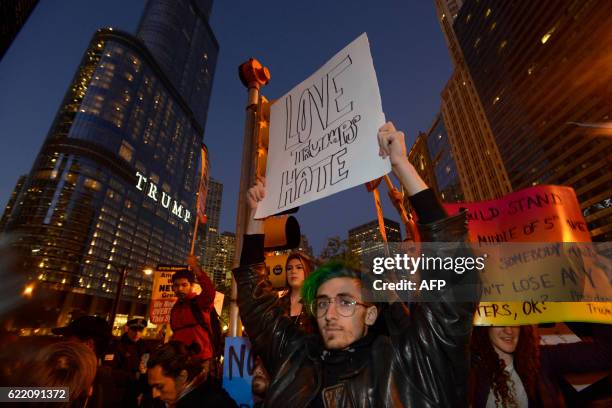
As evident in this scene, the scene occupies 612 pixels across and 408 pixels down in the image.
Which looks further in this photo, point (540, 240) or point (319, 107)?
point (540, 240)

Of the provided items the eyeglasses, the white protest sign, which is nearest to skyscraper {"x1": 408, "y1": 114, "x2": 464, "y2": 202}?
the white protest sign

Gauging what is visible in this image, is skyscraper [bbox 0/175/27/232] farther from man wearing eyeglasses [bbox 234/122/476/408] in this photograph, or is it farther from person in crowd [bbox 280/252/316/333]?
man wearing eyeglasses [bbox 234/122/476/408]

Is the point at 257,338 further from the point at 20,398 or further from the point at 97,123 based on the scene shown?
the point at 97,123

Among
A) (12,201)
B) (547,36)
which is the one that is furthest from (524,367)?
(12,201)

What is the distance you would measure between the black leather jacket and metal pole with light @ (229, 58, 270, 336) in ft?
2.84

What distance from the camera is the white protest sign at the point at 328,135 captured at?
2115mm

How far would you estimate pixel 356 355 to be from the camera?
1665mm

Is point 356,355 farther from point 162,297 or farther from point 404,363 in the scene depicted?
point 162,297

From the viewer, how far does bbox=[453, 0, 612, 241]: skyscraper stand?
64.3m

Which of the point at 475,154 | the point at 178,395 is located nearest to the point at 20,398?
the point at 178,395

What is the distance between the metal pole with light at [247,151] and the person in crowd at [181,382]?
29.8 inches

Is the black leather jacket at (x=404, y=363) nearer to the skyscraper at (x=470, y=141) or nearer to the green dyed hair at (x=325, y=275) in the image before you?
the green dyed hair at (x=325, y=275)

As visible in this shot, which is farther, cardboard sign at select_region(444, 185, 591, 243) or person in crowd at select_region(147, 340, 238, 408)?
cardboard sign at select_region(444, 185, 591, 243)

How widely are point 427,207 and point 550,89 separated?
97485 mm
